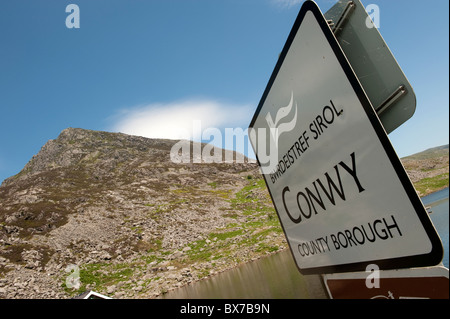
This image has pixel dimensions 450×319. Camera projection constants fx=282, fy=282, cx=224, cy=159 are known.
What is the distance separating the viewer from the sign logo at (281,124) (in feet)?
7.19

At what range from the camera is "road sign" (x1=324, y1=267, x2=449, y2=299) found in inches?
54.2

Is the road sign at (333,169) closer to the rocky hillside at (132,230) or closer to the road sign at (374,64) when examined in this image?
the road sign at (374,64)

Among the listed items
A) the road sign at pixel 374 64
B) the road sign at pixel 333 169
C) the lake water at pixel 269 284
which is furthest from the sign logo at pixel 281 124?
the lake water at pixel 269 284

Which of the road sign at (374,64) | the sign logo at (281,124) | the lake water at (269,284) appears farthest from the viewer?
the lake water at (269,284)

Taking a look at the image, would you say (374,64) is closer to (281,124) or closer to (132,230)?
(281,124)

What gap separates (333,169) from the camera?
1792 millimetres

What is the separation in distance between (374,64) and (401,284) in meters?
1.26

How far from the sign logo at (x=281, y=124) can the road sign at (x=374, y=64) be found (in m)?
0.51

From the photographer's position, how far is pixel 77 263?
57125 mm

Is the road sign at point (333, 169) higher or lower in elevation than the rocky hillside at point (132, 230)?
lower

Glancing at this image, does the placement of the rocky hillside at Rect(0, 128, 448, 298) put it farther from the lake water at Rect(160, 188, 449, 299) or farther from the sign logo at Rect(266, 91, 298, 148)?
the sign logo at Rect(266, 91, 298, 148)

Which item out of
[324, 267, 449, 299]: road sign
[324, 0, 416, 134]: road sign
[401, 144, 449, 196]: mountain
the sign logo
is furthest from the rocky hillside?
[324, 0, 416, 134]: road sign
